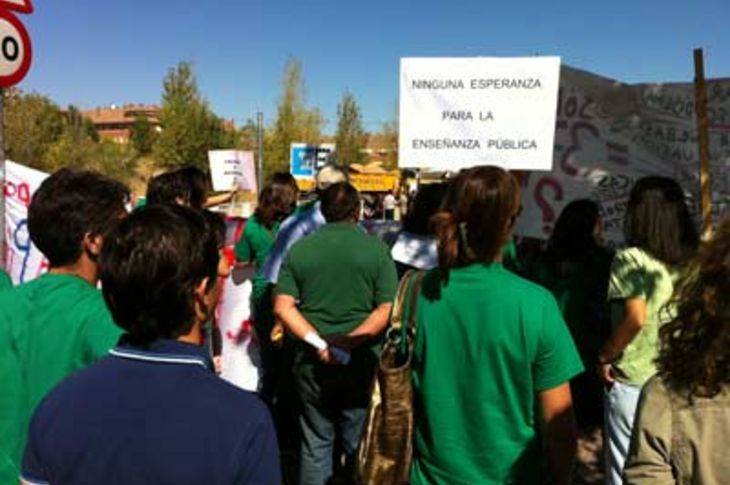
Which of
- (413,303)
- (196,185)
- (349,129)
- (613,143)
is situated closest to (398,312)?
(413,303)

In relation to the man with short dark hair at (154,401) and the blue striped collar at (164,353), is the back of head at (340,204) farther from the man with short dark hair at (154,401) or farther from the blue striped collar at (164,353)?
the blue striped collar at (164,353)

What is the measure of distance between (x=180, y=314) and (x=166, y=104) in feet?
107

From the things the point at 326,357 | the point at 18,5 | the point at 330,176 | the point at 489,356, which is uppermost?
the point at 18,5

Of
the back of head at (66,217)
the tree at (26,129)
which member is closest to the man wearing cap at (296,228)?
the back of head at (66,217)

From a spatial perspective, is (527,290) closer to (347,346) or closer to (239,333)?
(347,346)

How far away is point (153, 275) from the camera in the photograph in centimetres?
144

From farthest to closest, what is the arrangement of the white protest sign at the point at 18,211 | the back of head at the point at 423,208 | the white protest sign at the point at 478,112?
the white protest sign at the point at 18,211
the white protest sign at the point at 478,112
the back of head at the point at 423,208

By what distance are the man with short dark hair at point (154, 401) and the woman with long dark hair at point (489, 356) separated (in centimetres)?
99

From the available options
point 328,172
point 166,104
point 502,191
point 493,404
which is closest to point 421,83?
point 328,172

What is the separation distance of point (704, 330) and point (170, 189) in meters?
3.17

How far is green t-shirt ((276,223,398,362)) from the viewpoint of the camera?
368cm

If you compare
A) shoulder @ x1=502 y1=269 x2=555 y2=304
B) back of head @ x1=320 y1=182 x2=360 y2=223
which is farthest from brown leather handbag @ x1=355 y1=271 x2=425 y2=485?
back of head @ x1=320 y1=182 x2=360 y2=223

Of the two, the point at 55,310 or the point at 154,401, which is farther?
the point at 55,310

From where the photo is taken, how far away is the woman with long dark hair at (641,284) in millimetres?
3150
